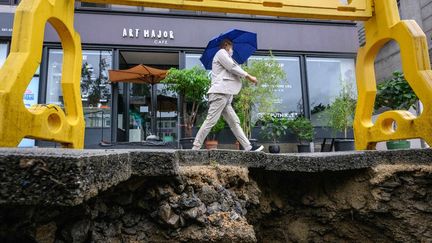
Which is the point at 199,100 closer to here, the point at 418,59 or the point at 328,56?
the point at 328,56

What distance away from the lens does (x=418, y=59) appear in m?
2.72

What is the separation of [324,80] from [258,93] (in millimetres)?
3487

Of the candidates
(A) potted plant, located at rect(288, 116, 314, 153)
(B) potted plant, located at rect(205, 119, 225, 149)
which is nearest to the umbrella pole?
(B) potted plant, located at rect(205, 119, 225, 149)

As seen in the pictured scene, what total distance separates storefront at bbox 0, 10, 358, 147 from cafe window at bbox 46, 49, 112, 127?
29 mm

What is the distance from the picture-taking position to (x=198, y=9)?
3.03 metres

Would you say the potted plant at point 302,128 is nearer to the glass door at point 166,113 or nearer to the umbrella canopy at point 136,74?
the glass door at point 166,113

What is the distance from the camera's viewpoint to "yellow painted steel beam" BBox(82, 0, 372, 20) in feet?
9.54

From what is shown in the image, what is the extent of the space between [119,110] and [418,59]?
961cm

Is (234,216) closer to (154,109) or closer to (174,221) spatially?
(174,221)

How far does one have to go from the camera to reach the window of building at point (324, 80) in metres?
11.8

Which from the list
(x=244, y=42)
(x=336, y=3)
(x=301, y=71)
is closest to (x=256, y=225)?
(x=336, y=3)

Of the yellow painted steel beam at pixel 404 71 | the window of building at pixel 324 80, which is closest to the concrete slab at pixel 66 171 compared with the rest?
the yellow painted steel beam at pixel 404 71

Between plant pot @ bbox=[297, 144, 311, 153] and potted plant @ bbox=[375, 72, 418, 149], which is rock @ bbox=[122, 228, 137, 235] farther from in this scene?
plant pot @ bbox=[297, 144, 311, 153]

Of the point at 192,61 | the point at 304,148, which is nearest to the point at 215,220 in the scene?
the point at 304,148
